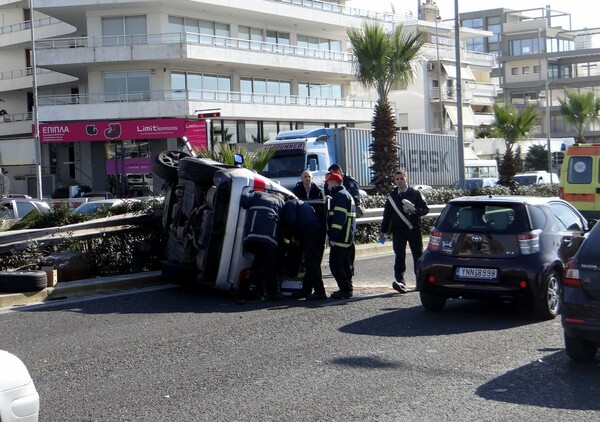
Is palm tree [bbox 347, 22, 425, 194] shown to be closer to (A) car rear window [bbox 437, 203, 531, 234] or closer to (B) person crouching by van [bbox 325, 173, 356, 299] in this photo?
(B) person crouching by van [bbox 325, 173, 356, 299]

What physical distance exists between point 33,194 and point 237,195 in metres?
43.8

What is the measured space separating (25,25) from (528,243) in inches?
2141

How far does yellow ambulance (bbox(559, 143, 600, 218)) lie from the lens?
22688mm

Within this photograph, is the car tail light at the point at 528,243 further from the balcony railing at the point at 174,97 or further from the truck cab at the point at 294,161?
the balcony railing at the point at 174,97

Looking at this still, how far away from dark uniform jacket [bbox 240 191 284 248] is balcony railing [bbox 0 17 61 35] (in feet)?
151

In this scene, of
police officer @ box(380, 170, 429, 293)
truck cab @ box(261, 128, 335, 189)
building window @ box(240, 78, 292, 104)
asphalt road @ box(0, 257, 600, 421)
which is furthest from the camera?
building window @ box(240, 78, 292, 104)

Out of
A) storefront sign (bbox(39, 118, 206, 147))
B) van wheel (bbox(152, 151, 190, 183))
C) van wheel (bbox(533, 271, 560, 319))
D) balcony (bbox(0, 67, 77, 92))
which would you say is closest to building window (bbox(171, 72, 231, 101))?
storefront sign (bbox(39, 118, 206, 147))

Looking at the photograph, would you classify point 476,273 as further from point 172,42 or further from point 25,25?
point 25,25

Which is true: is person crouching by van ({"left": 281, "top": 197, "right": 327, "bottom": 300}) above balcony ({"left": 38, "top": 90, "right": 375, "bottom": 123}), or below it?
below

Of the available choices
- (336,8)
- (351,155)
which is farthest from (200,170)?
(336,8)

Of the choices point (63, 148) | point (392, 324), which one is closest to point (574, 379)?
point (392, 324)

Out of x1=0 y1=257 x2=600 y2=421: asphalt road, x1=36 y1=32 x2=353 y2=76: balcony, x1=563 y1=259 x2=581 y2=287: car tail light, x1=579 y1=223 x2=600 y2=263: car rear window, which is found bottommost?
x1=0 y1=257 x2=600 y2=421: asphalt road

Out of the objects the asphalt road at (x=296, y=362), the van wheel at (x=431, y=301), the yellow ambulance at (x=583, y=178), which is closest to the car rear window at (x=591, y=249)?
the asphalt road at (x=296, y=362)

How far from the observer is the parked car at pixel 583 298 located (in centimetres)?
780
